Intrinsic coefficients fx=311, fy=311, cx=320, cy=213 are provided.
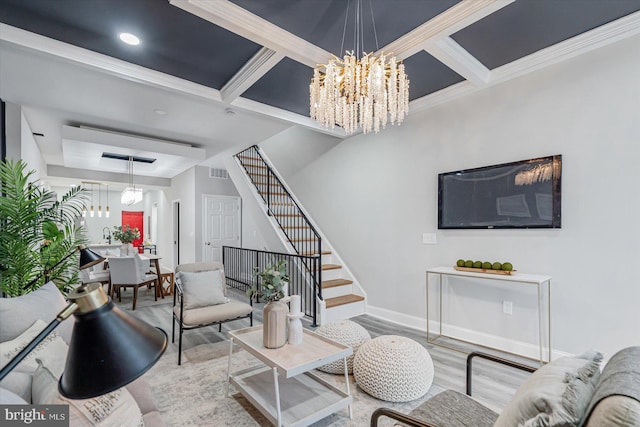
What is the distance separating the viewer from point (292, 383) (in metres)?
2.41

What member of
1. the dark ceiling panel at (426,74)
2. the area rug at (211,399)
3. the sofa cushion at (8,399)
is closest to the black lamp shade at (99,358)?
the sofa cushion at (8,399)

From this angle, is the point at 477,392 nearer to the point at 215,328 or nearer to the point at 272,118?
the point at 215,328

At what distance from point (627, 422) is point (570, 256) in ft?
8.67

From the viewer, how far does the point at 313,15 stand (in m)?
2.34

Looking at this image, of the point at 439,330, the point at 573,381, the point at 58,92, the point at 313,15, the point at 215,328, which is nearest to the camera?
the point at 573,381

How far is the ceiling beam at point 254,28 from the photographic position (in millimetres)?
2143

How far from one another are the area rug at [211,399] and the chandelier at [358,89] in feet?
7.09

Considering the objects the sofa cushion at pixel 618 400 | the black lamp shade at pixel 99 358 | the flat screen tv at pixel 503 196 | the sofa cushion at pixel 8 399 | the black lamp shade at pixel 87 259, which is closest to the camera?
the black lamp shade at pixel 99 358

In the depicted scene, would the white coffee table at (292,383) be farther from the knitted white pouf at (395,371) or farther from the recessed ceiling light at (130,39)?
the recessed ceiling light at (130,39)

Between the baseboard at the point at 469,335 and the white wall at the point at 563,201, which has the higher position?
the white wall at the point at 563,201

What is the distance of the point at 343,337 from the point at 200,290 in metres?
1.61

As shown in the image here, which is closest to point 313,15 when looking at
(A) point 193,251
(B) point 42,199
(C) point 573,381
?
(C) point 573,381

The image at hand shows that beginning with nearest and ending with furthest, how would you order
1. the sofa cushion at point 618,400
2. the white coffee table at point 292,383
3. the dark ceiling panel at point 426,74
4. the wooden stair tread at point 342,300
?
the sofa cushion at point 618,400 → the white coffee table at point 292,383 → the dark ceiling panel at point 426,74 → the wooden stair tread at point 342,300

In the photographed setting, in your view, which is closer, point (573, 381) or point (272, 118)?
point (573, 381)
